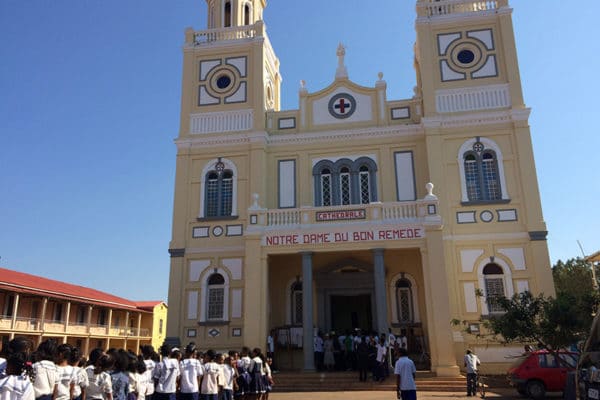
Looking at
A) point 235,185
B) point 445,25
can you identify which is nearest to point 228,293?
point 235,185

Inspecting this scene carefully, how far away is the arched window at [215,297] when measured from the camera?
2009cm

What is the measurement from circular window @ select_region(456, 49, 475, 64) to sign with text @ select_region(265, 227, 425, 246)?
792 centimetres

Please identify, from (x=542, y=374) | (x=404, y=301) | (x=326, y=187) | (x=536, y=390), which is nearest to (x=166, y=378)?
(x=536, y=390)

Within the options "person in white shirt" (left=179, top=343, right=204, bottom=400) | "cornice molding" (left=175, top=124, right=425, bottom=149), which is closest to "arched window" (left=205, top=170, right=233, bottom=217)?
Answer: "cornice molding" (left=175, top=124, right=425, bottom=149)

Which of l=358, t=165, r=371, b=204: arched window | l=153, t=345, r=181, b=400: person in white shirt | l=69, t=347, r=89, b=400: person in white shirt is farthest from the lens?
l=358, t=165, r=371, b=204: arched window

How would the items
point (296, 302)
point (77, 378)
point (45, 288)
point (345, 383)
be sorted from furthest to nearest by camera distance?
point (45, 288)
point (296, 302)
point (345, 383)
point (77, 378)

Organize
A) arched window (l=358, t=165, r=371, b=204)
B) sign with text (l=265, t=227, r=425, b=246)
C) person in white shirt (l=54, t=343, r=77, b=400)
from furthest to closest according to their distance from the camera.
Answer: arched window (l=358, t=165, r=371, b=204) → sign with text (l=265, t=227, r=425, b=246) → person in white shirt (l=54, t=343, r=77, b=400)

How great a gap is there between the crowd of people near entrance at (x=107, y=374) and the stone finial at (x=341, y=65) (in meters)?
14.4

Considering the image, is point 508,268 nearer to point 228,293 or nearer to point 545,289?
point 545,289

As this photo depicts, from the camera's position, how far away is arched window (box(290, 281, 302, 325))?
20188mm

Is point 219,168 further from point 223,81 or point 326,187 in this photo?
point 326,187

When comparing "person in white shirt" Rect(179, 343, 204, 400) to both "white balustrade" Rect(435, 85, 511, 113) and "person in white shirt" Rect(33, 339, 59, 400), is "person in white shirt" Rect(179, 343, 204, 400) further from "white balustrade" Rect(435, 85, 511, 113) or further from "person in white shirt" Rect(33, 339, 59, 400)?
"white balustrade" Rect(435, 85, 511, 113)

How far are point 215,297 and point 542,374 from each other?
11639 millimetres

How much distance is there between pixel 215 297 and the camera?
20.3 meters
